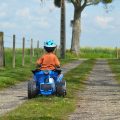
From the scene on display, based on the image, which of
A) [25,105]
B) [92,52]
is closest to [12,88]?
[25,105]

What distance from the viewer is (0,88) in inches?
778

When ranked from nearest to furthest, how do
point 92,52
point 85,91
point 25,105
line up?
point 25,105 → point 85,91 → point 92,52

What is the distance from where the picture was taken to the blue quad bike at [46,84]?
15.9 m

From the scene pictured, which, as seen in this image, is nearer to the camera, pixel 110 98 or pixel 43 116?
pixel 43 116

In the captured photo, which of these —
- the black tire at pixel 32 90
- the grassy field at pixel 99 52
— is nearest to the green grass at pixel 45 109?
the black tire at pixel 32 90

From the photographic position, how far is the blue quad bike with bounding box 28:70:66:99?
624 inches

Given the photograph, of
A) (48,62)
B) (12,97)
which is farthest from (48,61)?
(12,97)

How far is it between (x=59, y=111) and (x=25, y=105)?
141 cm

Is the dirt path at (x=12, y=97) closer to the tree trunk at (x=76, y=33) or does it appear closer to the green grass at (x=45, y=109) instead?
the green grass at (x=45, y=109)

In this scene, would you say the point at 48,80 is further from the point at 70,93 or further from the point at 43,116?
the point at 43,116

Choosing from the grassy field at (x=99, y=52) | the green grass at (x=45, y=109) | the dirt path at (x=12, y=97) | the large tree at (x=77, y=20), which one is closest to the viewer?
the green grass at (x=45, y=109)

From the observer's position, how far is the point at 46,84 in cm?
1583

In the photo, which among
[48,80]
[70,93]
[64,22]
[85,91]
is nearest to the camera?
[48,80]

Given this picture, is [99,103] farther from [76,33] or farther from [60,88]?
[76,33]
